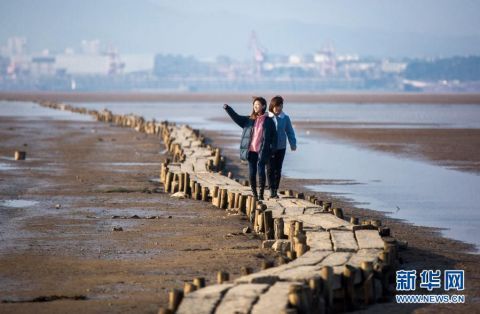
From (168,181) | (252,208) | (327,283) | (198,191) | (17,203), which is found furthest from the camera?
(168,181)

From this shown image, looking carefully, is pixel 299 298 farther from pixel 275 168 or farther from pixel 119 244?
pixel 275 168

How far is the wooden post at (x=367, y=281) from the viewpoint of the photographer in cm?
1091

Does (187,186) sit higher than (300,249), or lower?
lower

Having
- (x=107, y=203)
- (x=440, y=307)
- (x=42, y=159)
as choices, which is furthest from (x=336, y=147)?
(x=440, y=307)

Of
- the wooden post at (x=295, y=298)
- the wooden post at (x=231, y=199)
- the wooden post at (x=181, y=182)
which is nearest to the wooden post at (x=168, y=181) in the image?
the wooden post at (x=181, y=182)

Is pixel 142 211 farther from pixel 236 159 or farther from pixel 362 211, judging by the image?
→ pixel 236 159

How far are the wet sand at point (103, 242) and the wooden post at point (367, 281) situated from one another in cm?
175

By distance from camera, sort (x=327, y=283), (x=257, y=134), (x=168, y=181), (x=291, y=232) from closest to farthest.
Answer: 1. (x=327, y=283)
2. (x=291, y=232)
3. (x=257, y=134)
4. (x=168, y=181)

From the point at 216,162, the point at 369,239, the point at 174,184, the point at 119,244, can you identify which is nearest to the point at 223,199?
the point at 174,184

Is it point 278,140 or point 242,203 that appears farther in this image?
point 242,203

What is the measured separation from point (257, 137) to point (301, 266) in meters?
6.86

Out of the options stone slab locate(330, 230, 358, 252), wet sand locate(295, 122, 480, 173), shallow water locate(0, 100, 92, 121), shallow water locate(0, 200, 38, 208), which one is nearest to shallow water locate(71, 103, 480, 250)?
wet sand locate(295, 122, 480, 173)

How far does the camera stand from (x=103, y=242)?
50.0 ft

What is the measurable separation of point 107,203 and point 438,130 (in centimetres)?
3267
